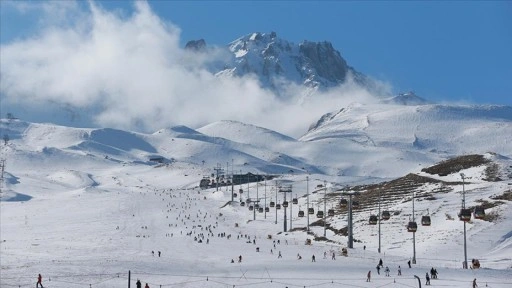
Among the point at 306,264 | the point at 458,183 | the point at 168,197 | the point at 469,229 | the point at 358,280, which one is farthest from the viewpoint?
the point at 168,197

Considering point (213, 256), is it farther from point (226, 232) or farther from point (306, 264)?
point (226, 232)

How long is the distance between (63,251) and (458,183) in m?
67.0

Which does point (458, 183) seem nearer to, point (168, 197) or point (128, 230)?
point (128, 230)

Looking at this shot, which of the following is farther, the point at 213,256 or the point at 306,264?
the point at 213,256

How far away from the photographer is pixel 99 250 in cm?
7312

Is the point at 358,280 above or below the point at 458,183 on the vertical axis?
below

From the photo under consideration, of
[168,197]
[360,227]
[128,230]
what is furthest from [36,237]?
[168,197]

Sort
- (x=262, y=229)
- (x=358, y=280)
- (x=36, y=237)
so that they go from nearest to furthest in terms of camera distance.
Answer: (x=358, y=280) < (x=36, y=237) < (x=262, y=229)

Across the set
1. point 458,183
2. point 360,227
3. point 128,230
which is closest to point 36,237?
point 128,230

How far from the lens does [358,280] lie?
5188 centimetres

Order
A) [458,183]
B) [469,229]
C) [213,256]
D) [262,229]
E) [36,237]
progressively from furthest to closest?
1. [458,183]
2. [262,229]
3. [36,237]
4. [469,229]
5. [213,256]

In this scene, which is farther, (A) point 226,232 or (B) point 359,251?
(A) point 226,232

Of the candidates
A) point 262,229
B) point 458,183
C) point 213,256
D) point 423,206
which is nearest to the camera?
point 213,256

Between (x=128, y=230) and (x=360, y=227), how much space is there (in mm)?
31133
